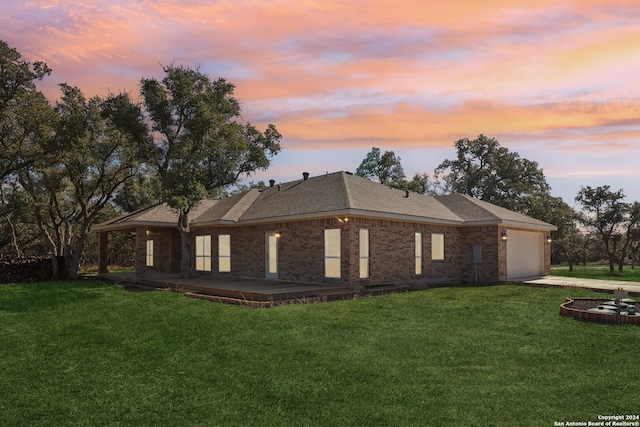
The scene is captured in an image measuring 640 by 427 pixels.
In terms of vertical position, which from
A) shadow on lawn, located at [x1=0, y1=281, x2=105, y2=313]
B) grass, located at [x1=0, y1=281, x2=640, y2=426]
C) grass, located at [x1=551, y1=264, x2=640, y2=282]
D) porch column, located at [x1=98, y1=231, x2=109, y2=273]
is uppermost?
porch column, located at [x1=98, y1=231, x2=109, y2=273]

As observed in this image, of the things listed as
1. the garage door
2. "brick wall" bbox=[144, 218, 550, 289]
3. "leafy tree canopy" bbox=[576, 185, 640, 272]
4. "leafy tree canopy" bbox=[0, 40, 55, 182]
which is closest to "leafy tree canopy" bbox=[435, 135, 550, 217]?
"leafy tree canopy" bbox=[576, 185, 640, 272]

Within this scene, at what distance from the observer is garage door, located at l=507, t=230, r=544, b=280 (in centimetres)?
2152

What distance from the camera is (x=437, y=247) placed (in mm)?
20297

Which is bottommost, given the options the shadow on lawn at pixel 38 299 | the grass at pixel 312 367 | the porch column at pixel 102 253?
the shadow on lawn at pixel 38 299

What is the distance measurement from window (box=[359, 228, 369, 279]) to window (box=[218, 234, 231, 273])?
6917 mm

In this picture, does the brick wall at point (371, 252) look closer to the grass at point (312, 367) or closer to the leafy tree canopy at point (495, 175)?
the grass at point (312, 367)

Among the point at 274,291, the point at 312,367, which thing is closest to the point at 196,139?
the point at 274,291

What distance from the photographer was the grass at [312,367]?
16.9 ft

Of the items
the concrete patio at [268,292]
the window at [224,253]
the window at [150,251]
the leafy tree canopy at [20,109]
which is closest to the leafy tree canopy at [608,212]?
the concrete patio at [268,292]

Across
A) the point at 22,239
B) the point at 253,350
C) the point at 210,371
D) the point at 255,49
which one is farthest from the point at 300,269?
the point at 22,239

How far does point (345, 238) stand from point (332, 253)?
6.10 ft

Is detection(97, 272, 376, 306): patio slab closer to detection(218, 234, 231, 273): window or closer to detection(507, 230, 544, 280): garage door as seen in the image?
detection(218, 234, 231, 273): window

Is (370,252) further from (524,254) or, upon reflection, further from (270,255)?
(524,254)

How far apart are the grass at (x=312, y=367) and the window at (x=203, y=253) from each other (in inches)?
392
